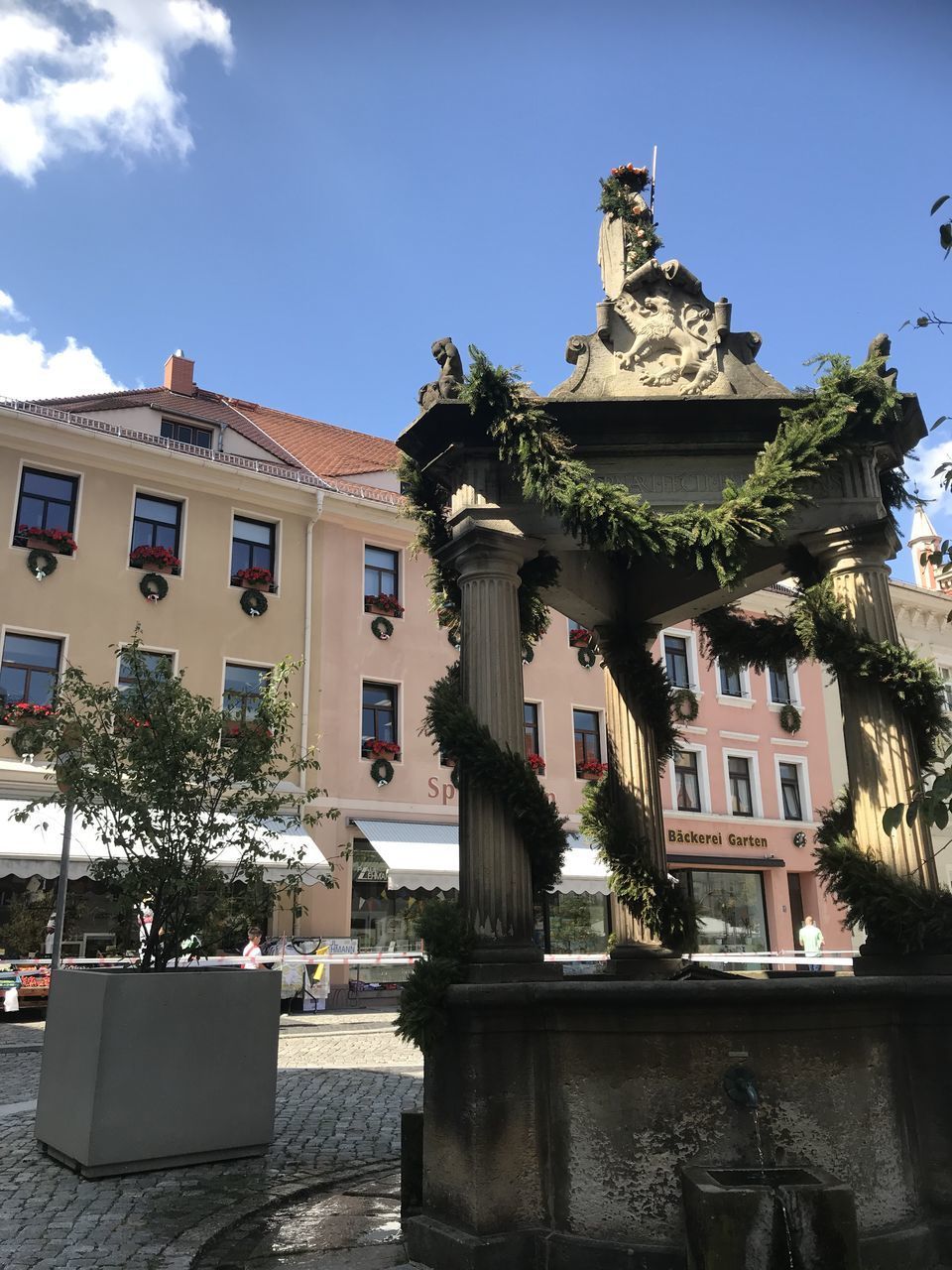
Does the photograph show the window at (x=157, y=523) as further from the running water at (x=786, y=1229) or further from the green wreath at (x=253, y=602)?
the running water at (x=786, y=1229)

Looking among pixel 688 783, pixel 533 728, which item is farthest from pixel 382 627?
pixel 688 783

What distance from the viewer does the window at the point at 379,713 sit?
23.9 m

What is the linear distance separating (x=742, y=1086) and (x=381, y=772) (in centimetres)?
1923

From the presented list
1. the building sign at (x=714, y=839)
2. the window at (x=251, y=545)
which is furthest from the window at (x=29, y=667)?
the building sign at (x=714, y=839)

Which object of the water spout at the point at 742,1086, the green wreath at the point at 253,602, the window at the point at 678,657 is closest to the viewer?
the water spout at the point at 742,1086

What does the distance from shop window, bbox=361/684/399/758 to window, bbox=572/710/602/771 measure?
4918 millimetres

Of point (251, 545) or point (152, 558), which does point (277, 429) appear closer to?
point (251, 545)

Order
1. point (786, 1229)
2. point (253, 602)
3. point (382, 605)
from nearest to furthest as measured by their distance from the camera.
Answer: point (786, 1229) < point (253, 602) < point (382, 605)

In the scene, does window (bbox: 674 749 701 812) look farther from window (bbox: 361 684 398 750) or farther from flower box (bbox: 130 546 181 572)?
flower box (bbox: 130 546 181 572)

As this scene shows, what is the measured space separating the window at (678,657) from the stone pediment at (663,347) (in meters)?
22.6

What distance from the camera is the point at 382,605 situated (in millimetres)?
24562

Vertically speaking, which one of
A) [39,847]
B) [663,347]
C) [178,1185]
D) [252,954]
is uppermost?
[663,347]

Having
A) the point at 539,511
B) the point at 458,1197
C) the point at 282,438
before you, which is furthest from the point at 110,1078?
the point at 282,438

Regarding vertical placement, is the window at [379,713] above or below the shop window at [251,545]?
below
